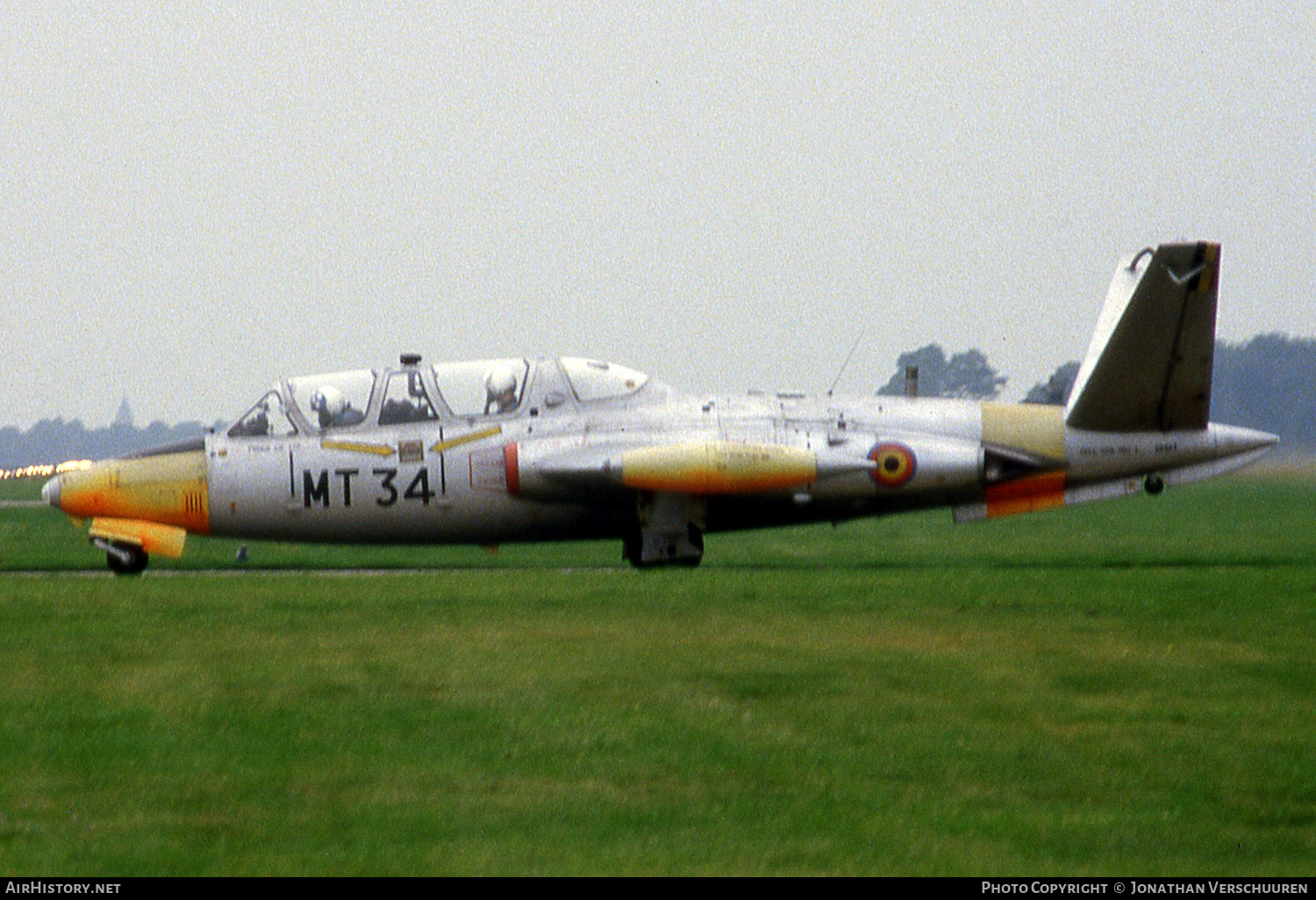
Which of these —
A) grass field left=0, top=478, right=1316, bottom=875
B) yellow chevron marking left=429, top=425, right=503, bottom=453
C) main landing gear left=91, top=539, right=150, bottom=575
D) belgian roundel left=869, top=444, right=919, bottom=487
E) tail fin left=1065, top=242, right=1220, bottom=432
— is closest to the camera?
grass field left=0, top=478, right=1316, bottom=875

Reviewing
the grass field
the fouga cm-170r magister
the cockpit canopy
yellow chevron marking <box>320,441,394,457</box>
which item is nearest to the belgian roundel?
the fouga cm-170r magister

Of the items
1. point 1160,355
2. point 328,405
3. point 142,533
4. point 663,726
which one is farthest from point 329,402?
point 663,726

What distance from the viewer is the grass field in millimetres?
7184

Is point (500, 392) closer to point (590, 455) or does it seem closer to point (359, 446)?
point (590, 455)

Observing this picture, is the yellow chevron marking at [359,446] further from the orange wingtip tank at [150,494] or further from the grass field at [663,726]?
the grass field at [663,726]

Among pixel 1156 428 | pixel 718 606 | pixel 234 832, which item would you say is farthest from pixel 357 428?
pixel 234 832

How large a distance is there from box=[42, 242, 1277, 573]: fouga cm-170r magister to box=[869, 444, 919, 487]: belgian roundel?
0.02 metres

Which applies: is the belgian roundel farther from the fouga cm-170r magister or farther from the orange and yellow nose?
the orange and yellow nose

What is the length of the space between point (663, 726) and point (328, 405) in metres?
11.8

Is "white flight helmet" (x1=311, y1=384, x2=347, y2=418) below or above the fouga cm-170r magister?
above

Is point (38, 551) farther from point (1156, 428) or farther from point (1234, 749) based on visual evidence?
point (1234, 749)

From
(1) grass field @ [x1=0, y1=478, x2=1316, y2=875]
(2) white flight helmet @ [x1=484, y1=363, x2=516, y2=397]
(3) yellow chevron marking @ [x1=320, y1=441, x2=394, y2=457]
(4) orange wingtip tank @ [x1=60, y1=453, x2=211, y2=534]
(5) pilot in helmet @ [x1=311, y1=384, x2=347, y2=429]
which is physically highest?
(2) white flight helmet @ [x1=484, y1=363, x2=516, y2=397]

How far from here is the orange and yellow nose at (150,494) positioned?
20.0 metres

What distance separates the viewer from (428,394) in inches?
784
